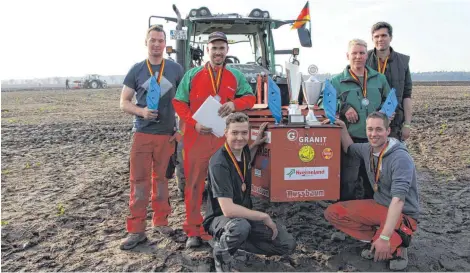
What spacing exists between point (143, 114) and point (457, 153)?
20.8 ft

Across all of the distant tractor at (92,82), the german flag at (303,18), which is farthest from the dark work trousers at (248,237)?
the distant tractor at (92,82)

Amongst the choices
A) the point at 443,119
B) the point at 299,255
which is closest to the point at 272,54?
the point at 299,255

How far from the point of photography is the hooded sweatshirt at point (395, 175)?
3510mm

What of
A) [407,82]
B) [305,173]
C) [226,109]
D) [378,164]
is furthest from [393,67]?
[226,109]

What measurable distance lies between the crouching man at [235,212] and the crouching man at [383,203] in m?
0.67

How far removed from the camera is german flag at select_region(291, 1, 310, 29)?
664cm

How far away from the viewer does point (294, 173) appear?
12.3 ft

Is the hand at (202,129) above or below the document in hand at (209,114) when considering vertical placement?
below

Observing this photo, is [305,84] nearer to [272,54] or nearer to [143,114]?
[143,114]

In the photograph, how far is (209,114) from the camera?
3.86m

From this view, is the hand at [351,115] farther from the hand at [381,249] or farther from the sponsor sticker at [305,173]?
the hand at [381,249]

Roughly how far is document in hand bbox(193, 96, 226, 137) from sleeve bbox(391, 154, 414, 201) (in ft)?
5.10

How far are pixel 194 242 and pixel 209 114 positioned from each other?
122 cm

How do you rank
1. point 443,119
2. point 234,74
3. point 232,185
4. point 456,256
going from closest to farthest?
point 232,185 < point 456,256 < point 234,74 < point 443,119
